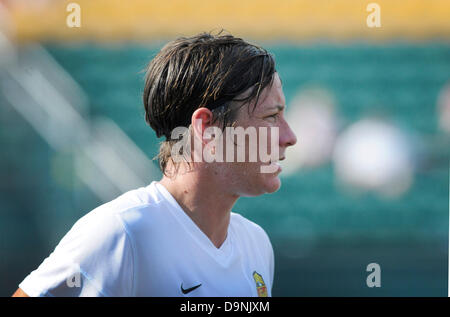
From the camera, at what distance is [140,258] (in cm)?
167

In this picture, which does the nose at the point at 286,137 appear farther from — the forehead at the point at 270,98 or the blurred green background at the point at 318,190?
the blurred green background at the point at 318,190

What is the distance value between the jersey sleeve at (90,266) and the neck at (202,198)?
11.2 inches

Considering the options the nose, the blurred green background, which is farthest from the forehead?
the blurred green background

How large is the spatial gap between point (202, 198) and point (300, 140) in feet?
15.3

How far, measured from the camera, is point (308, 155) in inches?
252

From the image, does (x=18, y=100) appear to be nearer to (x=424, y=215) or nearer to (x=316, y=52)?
(x=316, y=52)

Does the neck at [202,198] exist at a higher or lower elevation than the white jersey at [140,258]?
higher

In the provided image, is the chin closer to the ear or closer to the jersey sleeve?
the ear

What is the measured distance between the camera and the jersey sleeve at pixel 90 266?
1.61 metres

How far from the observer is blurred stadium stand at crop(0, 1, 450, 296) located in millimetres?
5613

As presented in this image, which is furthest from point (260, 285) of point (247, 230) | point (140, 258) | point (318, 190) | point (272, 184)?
point (318, 190)

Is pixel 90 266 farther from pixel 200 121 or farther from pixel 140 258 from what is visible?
pixel 200 121

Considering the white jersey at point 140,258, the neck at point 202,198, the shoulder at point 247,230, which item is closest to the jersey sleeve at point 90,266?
the white jersey at point 140,258
